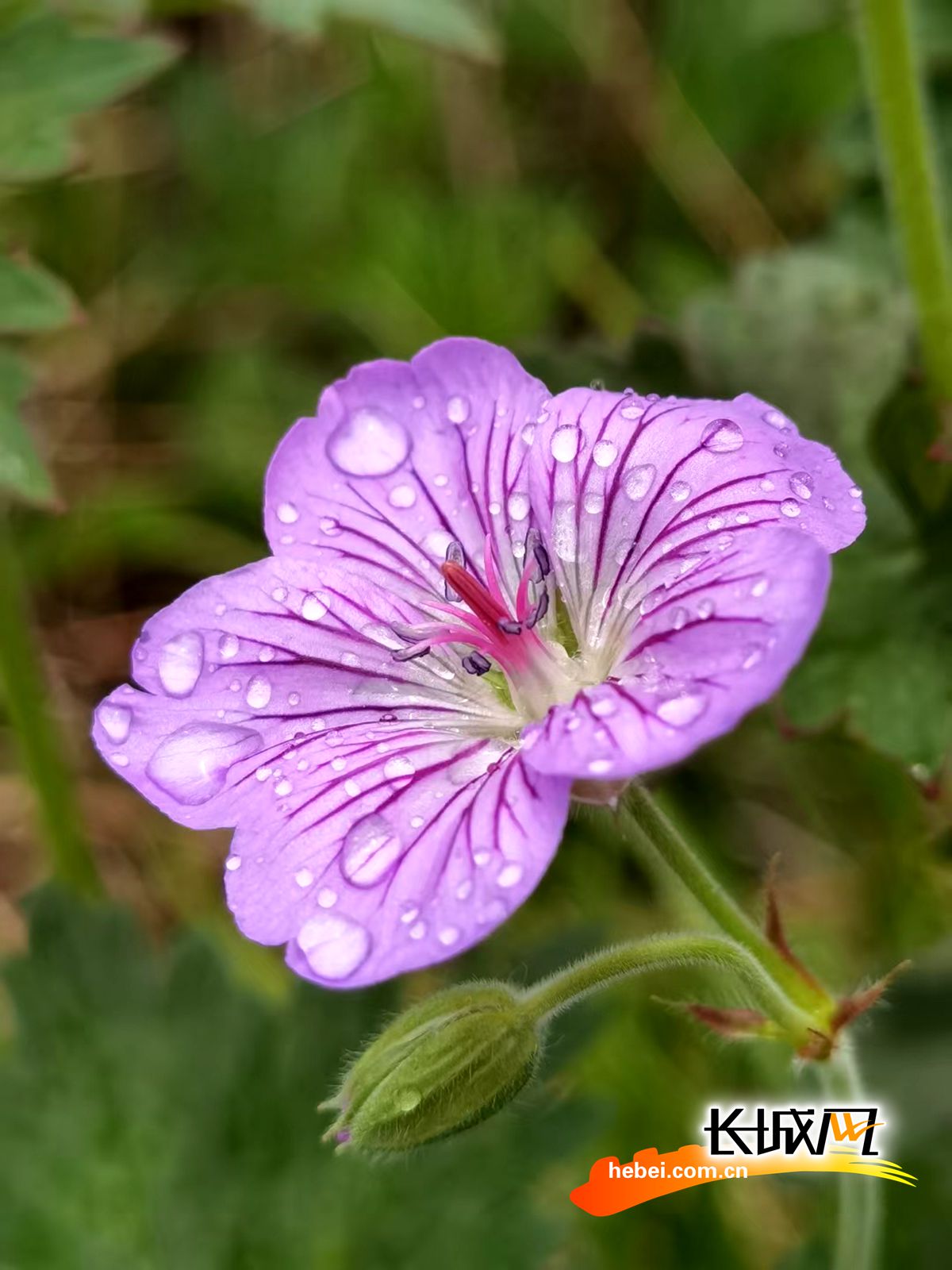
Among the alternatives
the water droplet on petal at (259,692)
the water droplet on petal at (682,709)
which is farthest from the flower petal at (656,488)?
the water droplet on petal at (259,692)

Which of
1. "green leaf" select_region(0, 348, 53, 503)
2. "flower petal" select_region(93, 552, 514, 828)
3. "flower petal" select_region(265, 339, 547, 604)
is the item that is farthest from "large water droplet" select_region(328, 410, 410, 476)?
"green leaf" select_region(0, 348, 53, 503)

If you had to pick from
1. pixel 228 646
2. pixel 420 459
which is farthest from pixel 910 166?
pixel 228 646

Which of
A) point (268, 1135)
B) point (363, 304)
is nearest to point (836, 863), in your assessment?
point (268, 1135)

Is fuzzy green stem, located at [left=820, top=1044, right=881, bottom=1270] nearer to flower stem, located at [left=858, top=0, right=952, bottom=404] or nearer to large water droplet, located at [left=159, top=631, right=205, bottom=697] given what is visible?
large water droplet, located at [left=159, top=631, right=205, bottom=697]

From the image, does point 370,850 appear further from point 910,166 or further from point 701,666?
point 910,166

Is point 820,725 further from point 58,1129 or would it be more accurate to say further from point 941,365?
point 58,1129

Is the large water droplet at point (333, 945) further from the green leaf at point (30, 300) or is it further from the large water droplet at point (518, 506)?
the green leaf at point (30, 300)
